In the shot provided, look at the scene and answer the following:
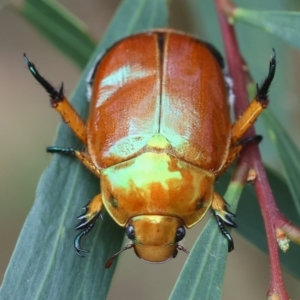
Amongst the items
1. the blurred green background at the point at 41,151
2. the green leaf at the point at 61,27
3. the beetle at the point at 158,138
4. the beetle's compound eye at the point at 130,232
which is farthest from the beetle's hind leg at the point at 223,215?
the blurred green background at the point at 41,151

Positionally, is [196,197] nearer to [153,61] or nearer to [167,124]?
[167,124]

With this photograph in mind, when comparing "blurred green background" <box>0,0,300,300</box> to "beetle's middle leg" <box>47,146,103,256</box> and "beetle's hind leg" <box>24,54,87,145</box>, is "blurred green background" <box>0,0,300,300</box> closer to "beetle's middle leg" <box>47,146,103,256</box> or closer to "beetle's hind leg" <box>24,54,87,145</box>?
"beetle's hind leg" <box>24,54,87,145</box>

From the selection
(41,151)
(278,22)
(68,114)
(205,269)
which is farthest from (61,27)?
(41,151)

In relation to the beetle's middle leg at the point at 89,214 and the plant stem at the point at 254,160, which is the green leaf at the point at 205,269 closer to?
the plant stem at the point at 254,160

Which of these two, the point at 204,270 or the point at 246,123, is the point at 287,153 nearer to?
the point at 246,123

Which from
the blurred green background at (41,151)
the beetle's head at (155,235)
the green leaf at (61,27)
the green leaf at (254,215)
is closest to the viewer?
the beetle's head at (155,235)

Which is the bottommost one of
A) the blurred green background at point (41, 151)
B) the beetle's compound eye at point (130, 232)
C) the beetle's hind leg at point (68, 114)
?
the blurred green background at point (41, 151)

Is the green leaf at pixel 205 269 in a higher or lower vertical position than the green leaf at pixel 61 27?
lower
